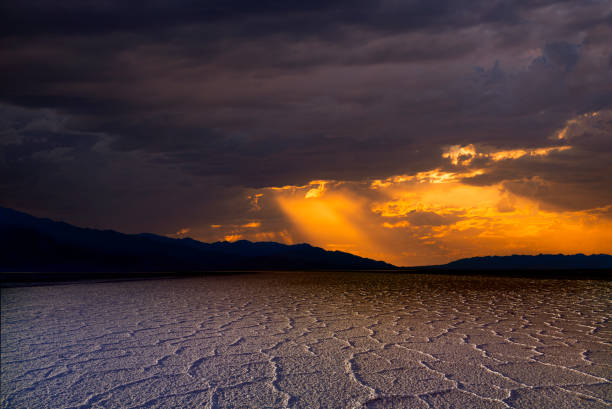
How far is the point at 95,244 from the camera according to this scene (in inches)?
4609

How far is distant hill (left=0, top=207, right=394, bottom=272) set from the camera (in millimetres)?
73812

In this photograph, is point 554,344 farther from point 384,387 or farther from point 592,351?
point 384,387

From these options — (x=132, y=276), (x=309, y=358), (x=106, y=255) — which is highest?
(x=106, y=255)

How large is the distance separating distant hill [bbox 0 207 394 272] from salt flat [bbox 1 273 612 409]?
45454 mm

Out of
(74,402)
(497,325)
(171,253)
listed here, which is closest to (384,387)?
(74,402)

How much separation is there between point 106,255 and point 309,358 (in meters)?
88.5

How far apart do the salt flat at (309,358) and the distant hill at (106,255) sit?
45454 millimetres

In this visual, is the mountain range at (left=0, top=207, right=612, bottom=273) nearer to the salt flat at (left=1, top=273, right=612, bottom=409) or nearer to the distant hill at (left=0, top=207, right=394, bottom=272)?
the distant hill at (left=0, top=207, right=394, bottom=272)

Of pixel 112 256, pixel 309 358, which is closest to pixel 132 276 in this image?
pixel 309 358

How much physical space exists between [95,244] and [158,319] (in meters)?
123

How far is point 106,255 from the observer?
83.6 meters

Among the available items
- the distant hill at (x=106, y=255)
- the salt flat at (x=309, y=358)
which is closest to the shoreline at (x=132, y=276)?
the salt flat at (x=309, y=358)

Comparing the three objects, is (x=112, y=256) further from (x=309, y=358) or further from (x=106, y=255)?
(x=309, y=358)

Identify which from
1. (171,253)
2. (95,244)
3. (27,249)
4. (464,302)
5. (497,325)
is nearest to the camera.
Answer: (497,325)
